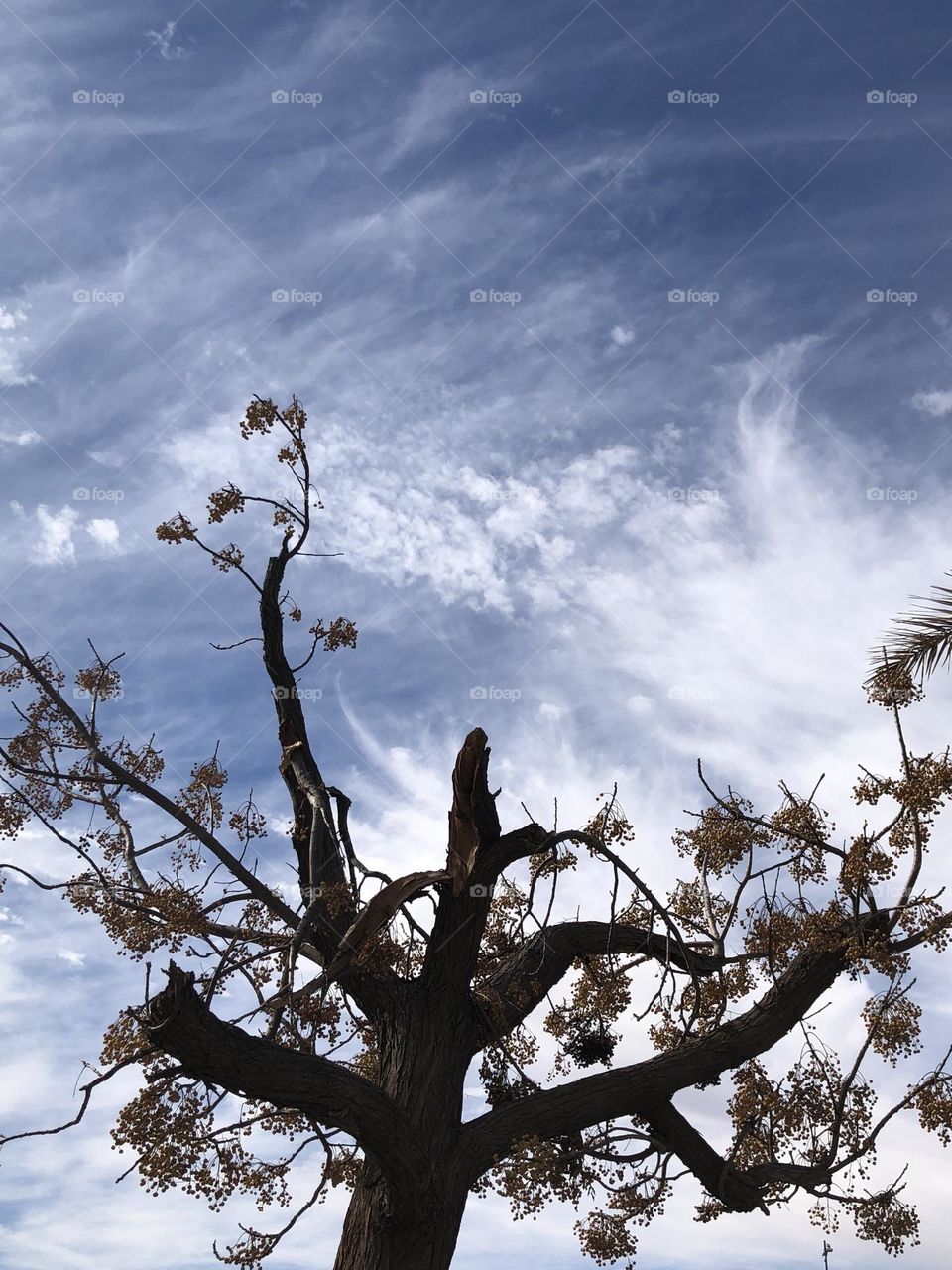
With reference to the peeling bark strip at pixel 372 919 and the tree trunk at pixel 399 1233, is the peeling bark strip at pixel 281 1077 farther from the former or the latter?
the peeling bark strip at pixel 372 919

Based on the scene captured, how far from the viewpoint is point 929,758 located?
879 centimetres

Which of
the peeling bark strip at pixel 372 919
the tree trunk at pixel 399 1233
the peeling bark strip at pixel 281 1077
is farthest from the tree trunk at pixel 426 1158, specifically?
the peeling bark strip at pixel 372 919

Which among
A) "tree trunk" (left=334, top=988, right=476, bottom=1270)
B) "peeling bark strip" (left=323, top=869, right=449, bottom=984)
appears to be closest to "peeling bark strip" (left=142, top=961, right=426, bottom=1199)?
"tree trunk" (left=334, top=988, right=476, bottom=1270)

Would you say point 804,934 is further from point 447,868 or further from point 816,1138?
point 447,868

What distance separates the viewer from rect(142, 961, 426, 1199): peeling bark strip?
7215 mm

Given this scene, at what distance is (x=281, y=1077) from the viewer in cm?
784

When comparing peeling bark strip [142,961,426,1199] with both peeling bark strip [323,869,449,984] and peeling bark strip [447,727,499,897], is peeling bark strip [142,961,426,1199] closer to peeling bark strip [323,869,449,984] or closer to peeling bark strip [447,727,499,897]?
peeling bark strip [323,869,449,984]

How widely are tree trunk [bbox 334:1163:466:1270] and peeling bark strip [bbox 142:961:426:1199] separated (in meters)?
0.21

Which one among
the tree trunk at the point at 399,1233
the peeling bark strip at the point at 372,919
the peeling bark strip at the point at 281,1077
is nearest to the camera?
the peeling bark strip at the point at 281,1077

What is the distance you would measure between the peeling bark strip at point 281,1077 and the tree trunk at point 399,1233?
212 millimetres

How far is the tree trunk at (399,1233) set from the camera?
8281 millimetres

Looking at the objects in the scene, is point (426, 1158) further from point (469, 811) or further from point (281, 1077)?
point (469, 811)

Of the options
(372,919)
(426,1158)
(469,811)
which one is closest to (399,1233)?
(426,1158)

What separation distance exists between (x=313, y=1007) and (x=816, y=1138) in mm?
5014
